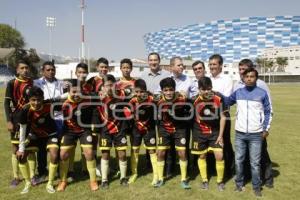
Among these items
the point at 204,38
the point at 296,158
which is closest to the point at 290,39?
the point at 204,38

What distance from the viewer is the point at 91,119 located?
6066mm

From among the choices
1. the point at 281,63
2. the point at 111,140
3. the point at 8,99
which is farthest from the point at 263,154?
the point at 281,63

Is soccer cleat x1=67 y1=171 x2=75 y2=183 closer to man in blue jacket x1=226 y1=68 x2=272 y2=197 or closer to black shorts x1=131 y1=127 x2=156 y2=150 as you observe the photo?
black shorts x1=131 y1=127 x2=156 y2=150

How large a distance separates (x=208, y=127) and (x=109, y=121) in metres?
1.78

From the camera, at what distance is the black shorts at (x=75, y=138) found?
587 cm

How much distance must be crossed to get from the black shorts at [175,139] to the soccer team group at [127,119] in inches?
0.7

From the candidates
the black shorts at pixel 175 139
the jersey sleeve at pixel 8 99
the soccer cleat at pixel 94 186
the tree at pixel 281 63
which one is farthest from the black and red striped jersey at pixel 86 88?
the tree at pixel 281 63

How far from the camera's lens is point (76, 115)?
5922mm

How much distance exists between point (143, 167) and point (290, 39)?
5804 inches

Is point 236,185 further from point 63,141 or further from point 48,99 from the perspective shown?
point 48,99

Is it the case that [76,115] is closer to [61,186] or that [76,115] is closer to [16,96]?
[16,96]

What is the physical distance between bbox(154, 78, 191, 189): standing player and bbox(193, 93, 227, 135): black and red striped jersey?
252 millimetres

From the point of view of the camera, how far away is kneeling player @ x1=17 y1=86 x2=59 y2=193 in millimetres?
5609

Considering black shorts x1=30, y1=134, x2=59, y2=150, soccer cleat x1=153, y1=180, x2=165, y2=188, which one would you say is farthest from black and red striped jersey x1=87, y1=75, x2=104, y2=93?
soccer cleat x1=153, y1=180, x2=165, y2=188
